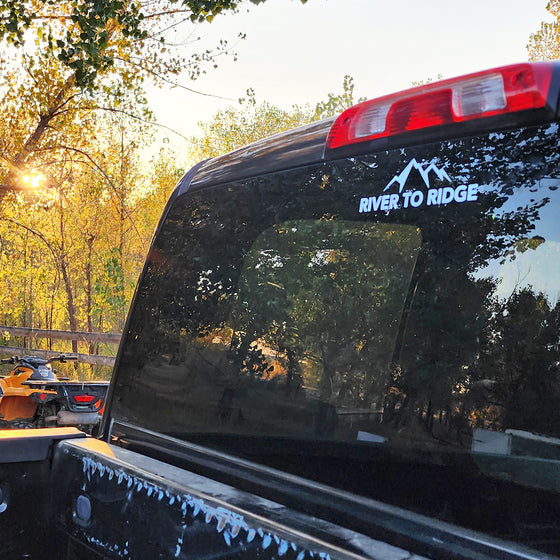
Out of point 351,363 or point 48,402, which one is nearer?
point 351,363

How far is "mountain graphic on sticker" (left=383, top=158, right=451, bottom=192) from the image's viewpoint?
134cm

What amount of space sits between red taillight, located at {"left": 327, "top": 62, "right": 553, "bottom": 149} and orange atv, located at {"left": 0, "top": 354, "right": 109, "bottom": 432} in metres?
6.72

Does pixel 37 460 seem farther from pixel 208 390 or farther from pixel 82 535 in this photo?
pixel 208 390

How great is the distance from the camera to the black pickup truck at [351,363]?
Result: 1.17 m

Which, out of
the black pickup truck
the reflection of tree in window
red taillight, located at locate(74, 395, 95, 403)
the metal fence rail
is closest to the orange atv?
red taillight, located at locate(74, 395, 95, 403)

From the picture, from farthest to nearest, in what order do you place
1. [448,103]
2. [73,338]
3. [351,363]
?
[73,338] < [351,363] < [448,103]

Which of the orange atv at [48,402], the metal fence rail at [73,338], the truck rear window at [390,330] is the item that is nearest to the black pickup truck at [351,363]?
the truck rear window at [390,330]

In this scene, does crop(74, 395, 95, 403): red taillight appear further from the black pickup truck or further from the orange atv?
the black pickup truck

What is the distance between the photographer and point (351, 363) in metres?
1.44

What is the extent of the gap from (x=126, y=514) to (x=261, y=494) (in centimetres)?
32

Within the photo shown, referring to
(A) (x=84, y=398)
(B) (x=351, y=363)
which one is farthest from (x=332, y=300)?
Result: (A) (x=84, y=398)

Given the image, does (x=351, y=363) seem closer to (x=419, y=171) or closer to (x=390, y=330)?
(x=390, y=330)

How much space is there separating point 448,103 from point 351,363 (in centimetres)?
58

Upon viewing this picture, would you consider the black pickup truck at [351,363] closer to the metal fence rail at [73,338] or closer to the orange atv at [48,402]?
the orange atv at [48,402]
